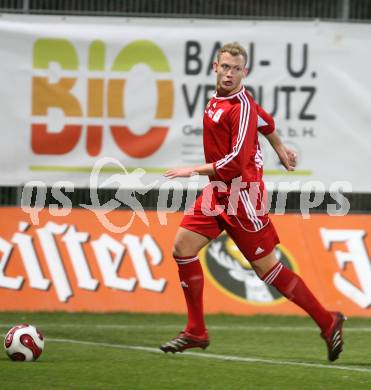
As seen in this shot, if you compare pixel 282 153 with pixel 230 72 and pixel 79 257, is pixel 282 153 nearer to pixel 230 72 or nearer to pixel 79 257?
pixel 230 72

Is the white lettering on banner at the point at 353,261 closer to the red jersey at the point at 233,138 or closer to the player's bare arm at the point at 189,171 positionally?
the red jersey at the point at 233,138

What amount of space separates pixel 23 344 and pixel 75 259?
4056 millimetres

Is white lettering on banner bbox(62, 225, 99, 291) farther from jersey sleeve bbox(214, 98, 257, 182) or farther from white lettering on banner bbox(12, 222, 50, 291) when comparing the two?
jersey sleeve bbox(214, 98, 257, 182)

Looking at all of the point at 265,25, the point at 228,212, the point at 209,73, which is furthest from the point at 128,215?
the point at 228,212

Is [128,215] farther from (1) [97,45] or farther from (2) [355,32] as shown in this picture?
(2) [355,32]

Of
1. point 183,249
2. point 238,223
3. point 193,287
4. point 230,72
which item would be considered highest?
point 230,72

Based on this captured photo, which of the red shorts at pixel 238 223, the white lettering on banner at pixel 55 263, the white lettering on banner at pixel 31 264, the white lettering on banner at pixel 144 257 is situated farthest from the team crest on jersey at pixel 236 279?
the red shorts at pixel 238 223

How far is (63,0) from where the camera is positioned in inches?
495

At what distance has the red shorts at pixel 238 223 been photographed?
27.3 feet

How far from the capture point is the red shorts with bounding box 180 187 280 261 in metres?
8.31

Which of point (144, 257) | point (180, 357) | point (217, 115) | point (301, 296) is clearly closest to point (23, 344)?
point (180, 357)

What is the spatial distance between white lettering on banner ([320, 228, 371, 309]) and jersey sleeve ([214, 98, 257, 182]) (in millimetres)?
4201

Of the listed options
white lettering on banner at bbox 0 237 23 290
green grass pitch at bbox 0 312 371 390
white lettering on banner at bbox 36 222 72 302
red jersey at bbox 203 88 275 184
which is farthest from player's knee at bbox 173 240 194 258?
white lettering on banner at bbox 0 237 23 290

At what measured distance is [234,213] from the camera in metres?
8.32
